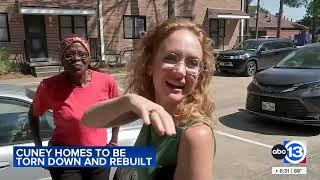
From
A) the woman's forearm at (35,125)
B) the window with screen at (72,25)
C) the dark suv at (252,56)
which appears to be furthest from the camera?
the window with screen at (72,25)

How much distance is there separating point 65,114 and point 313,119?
4862 mm

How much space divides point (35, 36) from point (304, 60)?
13.9m

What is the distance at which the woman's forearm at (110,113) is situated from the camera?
4.02ft

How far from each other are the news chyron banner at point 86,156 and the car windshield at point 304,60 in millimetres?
5988

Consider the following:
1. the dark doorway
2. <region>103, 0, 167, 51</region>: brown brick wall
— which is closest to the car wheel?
<region>103, 0, 167, 51</region>: brown brick wall

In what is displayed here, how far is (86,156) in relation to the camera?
2.27 metres

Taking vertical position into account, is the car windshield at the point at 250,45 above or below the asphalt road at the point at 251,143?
above

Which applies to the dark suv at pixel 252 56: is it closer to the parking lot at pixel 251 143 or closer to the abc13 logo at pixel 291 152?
the parking lot at pixel 251 143

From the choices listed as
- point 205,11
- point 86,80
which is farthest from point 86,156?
point 205,11

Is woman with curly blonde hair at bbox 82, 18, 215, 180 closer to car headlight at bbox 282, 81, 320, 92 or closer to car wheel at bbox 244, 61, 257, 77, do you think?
car headlight at bbox 282, 81, 320, 92

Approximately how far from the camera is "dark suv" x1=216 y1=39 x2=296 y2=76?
52.6 ft

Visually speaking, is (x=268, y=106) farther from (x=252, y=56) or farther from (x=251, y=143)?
(x=252, y=56)

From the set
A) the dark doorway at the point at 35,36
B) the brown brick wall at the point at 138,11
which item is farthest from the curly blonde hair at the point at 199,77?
the brown brick wall at the point at 138,11

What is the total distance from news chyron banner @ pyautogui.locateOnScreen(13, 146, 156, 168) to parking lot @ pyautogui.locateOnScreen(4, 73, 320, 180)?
1287 mm
